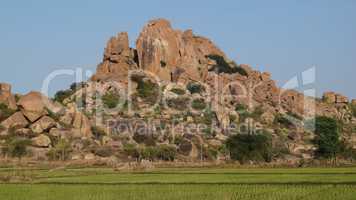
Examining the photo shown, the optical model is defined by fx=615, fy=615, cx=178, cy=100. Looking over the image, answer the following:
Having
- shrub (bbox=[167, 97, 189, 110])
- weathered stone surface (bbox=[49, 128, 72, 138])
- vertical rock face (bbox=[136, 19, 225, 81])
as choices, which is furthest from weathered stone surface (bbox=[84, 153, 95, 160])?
vertical rock face (bbox=[136, 19, 225, 81])

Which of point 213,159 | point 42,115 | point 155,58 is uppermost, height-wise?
point 155,58

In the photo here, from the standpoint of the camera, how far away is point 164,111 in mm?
110875

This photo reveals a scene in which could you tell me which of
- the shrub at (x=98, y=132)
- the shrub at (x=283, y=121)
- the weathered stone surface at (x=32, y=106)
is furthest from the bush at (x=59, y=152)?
the shrub at (x=283, y=121)

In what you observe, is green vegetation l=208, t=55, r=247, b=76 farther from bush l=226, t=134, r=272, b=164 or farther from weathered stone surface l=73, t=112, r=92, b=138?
bush l=226, t=134, r=272, b=164

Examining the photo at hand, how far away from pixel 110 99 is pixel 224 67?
51488mm

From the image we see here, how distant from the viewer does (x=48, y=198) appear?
91.5ft

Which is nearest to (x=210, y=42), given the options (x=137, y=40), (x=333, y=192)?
(x=137, y=40)

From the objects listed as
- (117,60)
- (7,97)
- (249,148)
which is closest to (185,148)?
(249,148)

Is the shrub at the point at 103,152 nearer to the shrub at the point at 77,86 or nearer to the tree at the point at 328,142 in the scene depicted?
the tree at the point at 328,142

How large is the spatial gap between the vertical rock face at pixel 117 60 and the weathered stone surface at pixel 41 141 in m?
46.7

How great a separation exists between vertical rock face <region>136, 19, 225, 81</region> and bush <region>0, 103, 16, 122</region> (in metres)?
43.3

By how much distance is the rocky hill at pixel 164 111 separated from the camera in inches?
3159

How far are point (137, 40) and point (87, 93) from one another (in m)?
21.5

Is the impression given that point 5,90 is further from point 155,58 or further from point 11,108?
point 155,58
